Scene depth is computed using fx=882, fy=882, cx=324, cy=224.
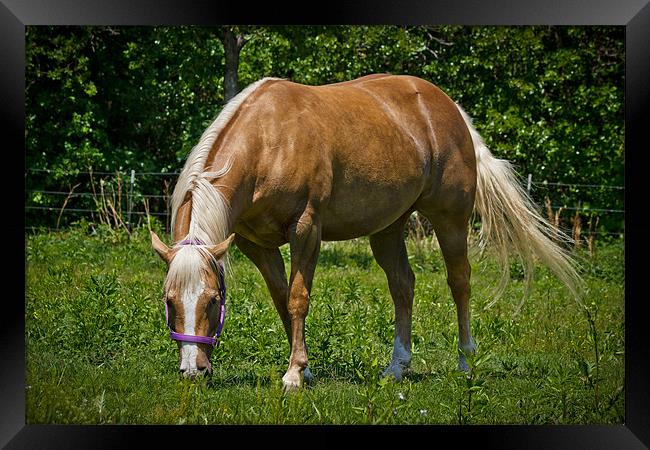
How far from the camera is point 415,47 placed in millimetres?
15625

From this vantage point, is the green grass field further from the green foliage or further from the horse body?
the green foliage

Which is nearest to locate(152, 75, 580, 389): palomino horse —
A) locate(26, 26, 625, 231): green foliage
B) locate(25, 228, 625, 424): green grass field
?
locate(25, 228, 625, 424): green grass field

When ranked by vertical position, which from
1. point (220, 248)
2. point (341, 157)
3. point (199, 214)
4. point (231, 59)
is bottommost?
point (220, 248)

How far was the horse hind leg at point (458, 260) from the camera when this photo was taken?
6910 mm

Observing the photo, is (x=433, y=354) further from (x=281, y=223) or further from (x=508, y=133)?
(x=508, y=133)

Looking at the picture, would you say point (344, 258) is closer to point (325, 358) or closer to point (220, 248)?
point (325, 358)

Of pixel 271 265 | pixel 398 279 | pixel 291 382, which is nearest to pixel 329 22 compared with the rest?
pixel 271 265

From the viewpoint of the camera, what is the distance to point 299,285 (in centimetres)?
573

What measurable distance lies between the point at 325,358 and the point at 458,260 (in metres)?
1.38

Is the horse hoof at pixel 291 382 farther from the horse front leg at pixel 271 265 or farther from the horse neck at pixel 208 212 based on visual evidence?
the horse neck at pixel 208 212

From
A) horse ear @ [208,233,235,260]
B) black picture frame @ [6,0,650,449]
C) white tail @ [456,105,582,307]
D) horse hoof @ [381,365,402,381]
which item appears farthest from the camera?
white tail @ [456,105,582,307]

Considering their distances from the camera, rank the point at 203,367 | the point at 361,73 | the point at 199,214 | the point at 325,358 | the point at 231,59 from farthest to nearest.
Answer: the point at 361,73 < the point at 231,59 < the point at 325,358 < the point at 199,214 < the point at 203,367

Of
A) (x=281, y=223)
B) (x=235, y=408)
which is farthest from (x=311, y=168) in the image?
(x=235, y=408)

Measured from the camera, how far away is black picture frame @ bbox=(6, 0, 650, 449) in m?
4.28
